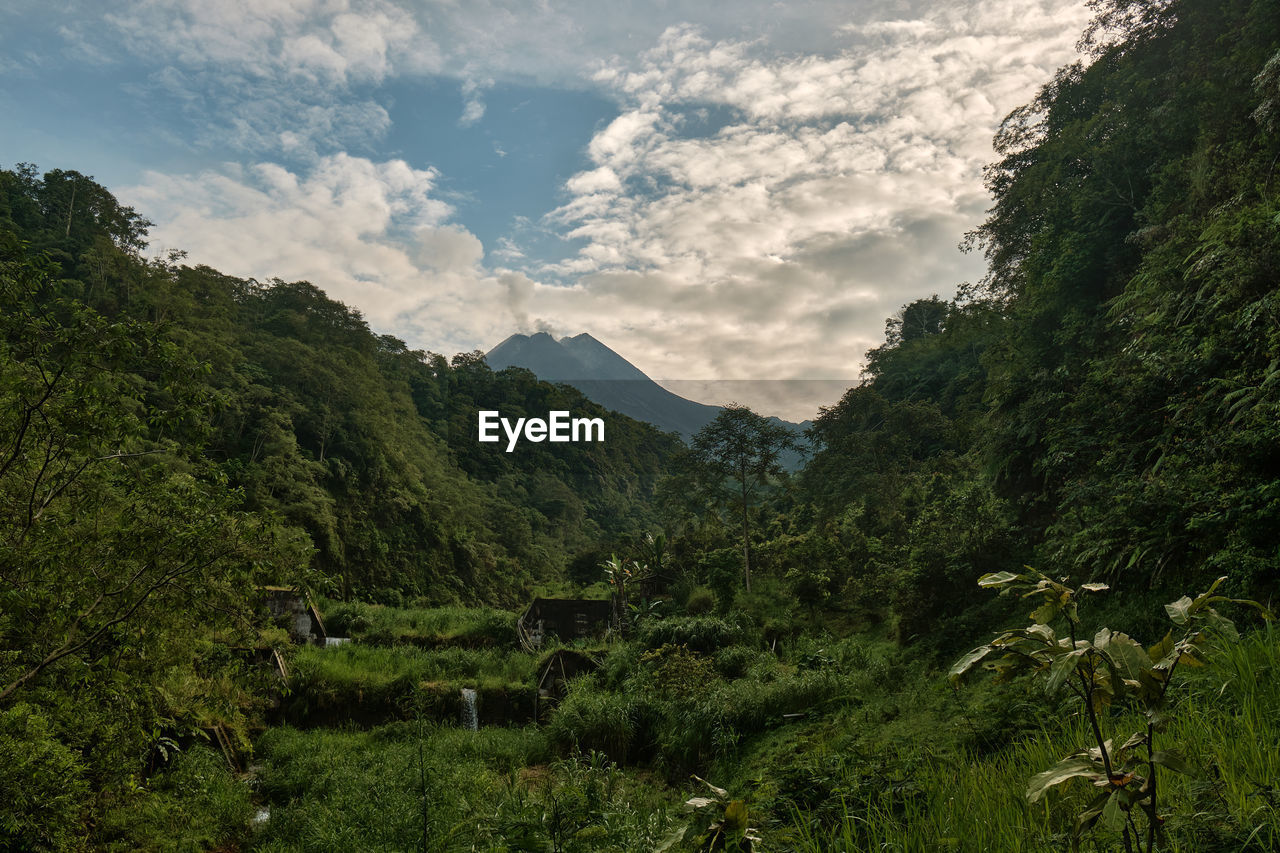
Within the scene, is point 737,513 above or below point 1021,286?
below

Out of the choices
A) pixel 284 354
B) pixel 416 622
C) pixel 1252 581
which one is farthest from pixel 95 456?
pixel 284 354

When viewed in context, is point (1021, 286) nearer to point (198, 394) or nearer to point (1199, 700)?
point (1199, 700)

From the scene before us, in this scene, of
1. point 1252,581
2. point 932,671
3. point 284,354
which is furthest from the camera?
point 284,354

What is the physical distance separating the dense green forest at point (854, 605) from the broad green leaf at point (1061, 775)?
0.04m

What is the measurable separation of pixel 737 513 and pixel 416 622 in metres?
15.7

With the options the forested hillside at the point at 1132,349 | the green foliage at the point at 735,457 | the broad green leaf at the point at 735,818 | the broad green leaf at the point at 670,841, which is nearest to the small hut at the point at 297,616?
the green foliage at the point at 735,457

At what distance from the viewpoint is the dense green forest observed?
3.18 meters

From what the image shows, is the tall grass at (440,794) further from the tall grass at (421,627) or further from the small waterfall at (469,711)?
the tall grass at (421,627)

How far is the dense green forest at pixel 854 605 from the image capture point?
3178 millimetres

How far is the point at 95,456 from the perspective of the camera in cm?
571

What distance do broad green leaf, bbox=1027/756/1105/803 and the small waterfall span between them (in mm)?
19170

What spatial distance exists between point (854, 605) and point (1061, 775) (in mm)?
15754

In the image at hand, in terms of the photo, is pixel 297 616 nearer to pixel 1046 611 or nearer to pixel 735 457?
pixel 735 457

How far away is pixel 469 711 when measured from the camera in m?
18.7
